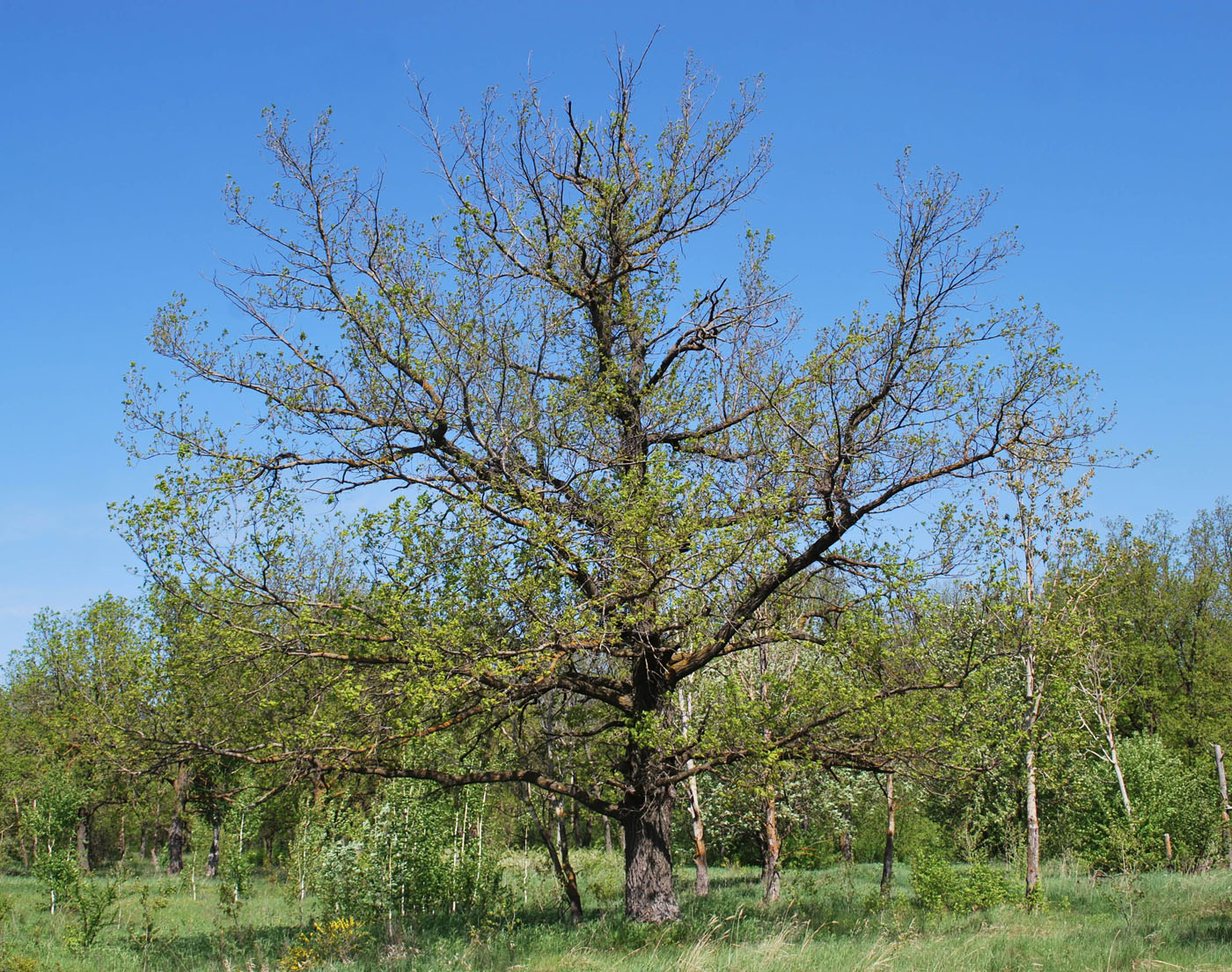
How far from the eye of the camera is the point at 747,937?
11.8 meters

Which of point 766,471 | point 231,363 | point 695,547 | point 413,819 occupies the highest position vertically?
point 231,363

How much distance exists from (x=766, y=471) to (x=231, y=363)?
7246 millimetres

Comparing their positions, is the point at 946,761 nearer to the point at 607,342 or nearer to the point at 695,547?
the point at 695,547

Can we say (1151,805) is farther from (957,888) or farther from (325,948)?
(325,948)

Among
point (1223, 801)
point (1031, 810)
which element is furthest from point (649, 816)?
point (1223, 801)

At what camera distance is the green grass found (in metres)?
9.20

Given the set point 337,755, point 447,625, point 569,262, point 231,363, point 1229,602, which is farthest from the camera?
point 1229,602

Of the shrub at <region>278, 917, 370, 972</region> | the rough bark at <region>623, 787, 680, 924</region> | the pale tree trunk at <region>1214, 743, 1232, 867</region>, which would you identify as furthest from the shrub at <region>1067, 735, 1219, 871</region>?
the shrub at <region>278, 917, 370, 972</region>

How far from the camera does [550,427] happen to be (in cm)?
1226

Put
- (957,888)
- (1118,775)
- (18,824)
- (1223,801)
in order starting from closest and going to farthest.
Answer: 1. (957,888)
2. (1118,775)
3. (1223,801)
4. (18,824)

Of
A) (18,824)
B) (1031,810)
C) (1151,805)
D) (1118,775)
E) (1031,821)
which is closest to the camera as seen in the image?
(1031,821)

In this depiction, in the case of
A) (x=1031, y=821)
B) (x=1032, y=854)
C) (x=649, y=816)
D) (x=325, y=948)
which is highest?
(x=649, y=816)

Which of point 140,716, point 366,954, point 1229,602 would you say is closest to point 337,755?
point 366,954

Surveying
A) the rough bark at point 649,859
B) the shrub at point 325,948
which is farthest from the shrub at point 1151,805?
the shrub at point 325,948
